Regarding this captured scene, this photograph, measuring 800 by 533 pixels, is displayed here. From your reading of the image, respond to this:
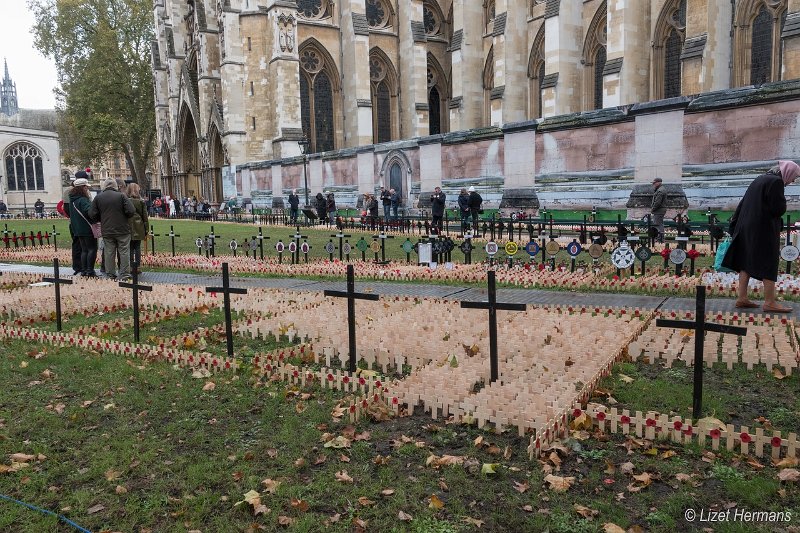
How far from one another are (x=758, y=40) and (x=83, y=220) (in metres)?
26.0

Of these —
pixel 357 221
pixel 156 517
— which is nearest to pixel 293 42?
pixel 357 221

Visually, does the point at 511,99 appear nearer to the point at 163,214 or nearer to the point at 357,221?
the point at 357,221

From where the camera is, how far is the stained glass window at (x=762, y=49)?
24.7m

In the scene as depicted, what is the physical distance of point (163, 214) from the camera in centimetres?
4597

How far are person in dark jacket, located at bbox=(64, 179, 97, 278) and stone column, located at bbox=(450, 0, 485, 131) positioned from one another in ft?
93.1

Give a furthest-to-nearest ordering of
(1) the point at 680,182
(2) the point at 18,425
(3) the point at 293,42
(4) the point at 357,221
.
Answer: (3) the point at 293,42 < (4) the point at 357,221 < (1) the point at 680,182 < (2) the point at 18,425

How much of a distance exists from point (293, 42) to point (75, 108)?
88.2 feet

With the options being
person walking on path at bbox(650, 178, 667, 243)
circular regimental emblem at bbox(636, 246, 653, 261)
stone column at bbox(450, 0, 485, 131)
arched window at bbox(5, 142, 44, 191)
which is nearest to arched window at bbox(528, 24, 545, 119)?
stone column at bbox(450, 0, 485, 131)

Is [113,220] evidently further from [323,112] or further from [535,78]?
[323,112]

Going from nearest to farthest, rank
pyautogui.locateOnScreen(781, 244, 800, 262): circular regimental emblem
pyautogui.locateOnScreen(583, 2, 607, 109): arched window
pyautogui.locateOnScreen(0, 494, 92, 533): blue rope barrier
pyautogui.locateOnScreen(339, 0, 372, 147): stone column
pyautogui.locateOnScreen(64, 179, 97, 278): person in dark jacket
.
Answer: pyautogui.locateOnScreen(0, 494, 92, 533): blue rope barrier
pyautogui.locateOnScreen(781, 244, 800, 262): circular regimental emblem
pyautogui.locateOnScreen(64, 179, 97, 278): person in dark jacket
pyautogui.locateOnScreen(583, 2, 607, 109): arched window
pyautogui.locateOnScreen(339, 0, 372, 147): stone column

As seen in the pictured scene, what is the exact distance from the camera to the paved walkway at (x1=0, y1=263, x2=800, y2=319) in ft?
26.8

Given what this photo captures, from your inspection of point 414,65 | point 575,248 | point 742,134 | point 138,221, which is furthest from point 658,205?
point 414,65

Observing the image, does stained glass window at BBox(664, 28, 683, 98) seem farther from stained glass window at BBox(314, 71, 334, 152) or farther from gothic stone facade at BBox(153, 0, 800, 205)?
stained glass window at BBox(314, 71, 334, 152)

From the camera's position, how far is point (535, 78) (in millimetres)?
35125
